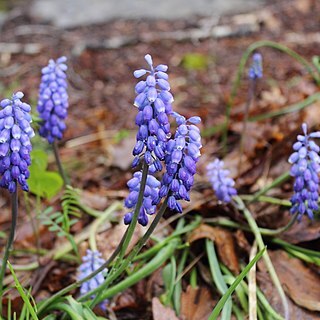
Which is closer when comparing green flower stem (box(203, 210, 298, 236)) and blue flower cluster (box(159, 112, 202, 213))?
blue flower cluster (box(159, 112, 202, 213))

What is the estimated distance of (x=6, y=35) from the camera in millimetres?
8344

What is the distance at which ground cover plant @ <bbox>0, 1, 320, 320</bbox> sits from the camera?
2598mm

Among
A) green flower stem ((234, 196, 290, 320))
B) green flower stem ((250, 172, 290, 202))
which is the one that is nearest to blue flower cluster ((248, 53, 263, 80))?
green flower stem ((250, 172, 290, 202))

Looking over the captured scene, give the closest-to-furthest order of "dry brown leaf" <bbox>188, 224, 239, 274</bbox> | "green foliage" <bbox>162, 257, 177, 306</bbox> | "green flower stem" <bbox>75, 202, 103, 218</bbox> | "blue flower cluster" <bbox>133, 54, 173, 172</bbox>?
1. "blue flower cluster" <bbox>133, 54, 173, 172</bbox>
2. "green foliage" <bbox>162, 257, 177, 306</bbox>
3. "dry brown leaf" <bbox>188, 224, 239, 274</bbox>
4. "green flower stem" <bbox>75, 202, 103, 218</bbox>

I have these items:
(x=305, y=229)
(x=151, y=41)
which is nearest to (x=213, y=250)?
(x=305, y=229)

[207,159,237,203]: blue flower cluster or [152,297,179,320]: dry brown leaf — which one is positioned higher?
[207,159,237,203]: blue flower cluster

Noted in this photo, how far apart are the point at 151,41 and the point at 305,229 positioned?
4971mm

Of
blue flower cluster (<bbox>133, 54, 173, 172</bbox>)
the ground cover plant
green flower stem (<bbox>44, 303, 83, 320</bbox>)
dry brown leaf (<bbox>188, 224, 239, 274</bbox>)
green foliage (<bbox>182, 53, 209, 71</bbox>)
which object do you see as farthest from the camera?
green foliage (<bbox>182, 53, 209, 71</bbox>)

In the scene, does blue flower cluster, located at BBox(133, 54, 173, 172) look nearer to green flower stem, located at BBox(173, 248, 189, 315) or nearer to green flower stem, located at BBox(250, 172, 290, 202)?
green flower stem, located at BBox(173, 248, 189, 315)

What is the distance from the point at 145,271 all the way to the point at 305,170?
1003mm

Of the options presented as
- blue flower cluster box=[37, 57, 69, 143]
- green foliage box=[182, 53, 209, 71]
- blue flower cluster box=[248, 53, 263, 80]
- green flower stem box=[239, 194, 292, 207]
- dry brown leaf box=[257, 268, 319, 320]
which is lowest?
dry brown leaf box=[257, 268, 319, 320]

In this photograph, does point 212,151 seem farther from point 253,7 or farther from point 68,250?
point 253,7

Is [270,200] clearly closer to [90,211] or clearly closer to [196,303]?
[196,303]

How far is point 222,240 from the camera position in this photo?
3.60 m
